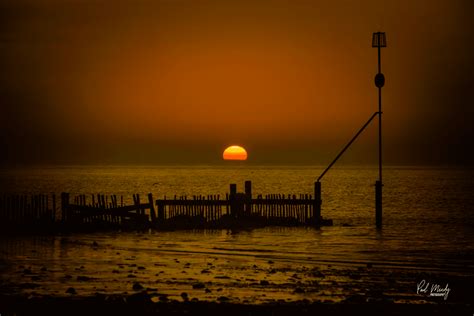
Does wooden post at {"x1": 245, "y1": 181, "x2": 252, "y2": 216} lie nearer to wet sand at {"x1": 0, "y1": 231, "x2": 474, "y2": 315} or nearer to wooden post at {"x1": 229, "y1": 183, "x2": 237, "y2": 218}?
wooden post at {"x1": 229, "y1": 183, "x2": 237, "y2": 218}

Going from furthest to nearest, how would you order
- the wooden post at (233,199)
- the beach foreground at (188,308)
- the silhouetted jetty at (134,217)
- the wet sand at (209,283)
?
the wooden post at (233,199), the silhouetted jetty at (134,217), the wet sand at (209,283), the beach foreground at (188,308)

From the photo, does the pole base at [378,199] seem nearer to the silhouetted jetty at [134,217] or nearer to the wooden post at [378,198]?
the wooden post at [378,198]

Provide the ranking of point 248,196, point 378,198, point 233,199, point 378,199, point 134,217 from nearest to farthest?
point 134,217
point 233,199
point 248,196
point 378,198
point 378,199

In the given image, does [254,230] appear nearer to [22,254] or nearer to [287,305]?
[22,254]

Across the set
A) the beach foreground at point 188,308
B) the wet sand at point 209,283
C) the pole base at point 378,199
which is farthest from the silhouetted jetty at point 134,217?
the beach foreground at point 188,308

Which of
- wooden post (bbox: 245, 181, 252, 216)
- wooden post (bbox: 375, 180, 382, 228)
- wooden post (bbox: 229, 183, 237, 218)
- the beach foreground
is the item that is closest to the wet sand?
the beach foreground

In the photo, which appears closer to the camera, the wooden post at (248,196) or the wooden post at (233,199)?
the wooden post at (233,199)

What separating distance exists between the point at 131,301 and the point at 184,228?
74.1 feet

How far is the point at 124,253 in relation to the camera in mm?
28922

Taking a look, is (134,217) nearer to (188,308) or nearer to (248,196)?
(248,196)

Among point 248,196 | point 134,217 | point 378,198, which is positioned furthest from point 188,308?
point 378,198

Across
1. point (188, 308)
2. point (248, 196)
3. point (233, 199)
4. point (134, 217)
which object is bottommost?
point (188, 308)

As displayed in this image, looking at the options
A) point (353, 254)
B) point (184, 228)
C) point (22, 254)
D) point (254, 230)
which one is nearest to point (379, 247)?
point (353, 254)

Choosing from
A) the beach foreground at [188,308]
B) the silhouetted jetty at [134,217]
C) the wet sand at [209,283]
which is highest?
the silhouetted jetty at [134,217]
